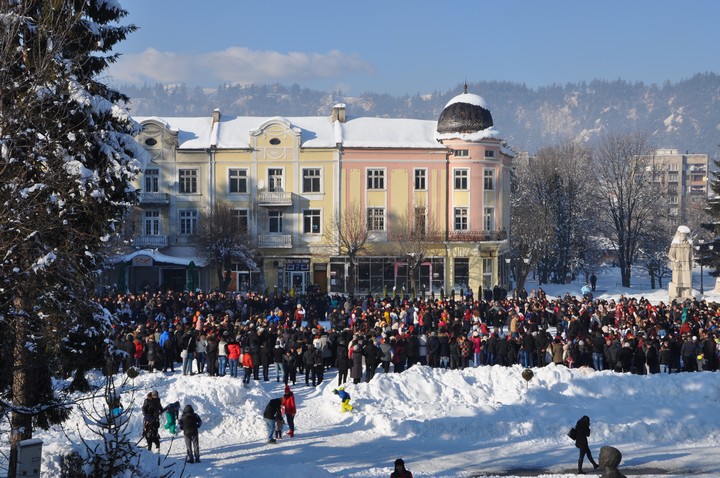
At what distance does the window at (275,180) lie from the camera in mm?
50500

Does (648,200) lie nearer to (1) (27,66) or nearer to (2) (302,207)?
(2) (302,207)

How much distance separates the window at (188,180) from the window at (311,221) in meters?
6.15

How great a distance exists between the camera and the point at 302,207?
50500mm

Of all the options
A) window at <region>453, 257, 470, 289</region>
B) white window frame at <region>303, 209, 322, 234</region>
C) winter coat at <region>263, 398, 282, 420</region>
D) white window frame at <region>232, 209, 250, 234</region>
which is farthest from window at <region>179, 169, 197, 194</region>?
winter coat at <region>263, 398, 282, 420</region>

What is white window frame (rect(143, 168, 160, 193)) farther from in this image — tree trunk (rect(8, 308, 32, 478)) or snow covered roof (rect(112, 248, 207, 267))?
tree trunk (rect(8, 308, 32, 478))

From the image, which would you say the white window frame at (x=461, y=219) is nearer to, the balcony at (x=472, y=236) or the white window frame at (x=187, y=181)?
the balcony at (x=472, y=236)

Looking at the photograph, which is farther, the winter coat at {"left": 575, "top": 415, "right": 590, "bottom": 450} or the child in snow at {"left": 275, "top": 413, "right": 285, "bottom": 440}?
the child in snow at {"left": 275, "top": 413, "right": 285, "bottom": 440}

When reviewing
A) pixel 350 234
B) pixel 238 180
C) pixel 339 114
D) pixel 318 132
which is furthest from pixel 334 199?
pixel 339 114

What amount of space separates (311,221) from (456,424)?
1240 inches

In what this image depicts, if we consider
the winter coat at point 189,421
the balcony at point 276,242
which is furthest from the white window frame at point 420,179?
the winter coat at point 189,421

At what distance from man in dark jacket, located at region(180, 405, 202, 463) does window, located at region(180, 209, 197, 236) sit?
33.7 m

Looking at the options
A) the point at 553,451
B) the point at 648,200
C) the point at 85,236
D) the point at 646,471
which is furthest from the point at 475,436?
the point at 648,200

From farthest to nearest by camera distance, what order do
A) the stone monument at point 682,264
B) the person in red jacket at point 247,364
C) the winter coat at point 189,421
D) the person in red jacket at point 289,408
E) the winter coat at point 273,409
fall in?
the stone monument at point 682,264, the person in red jacket at point 247,364, the person in red jacket at point 289,408, the winter coat at point 273,409, the winter coat at point 189,421

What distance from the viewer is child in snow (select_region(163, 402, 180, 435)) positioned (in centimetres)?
1877
